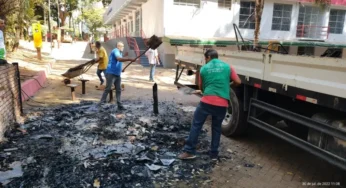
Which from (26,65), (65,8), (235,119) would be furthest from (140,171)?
(65,8)

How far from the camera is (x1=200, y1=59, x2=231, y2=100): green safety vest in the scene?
380cm

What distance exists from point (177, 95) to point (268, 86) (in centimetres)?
508

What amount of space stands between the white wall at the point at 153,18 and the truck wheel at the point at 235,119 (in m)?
13.5

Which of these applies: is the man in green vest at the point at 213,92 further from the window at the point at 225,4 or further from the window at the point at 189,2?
the window at the point at 225,4

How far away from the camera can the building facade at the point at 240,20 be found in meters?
17.5

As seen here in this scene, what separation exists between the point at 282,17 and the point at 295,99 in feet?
60.3

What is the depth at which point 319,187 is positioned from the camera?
3.50 metres

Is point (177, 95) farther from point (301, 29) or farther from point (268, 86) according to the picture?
point (301, 29)

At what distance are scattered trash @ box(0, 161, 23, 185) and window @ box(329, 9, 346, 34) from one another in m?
23.9

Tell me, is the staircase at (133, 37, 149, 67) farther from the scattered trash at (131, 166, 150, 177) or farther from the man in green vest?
the scattered trash at (131, 166, 150, 177)

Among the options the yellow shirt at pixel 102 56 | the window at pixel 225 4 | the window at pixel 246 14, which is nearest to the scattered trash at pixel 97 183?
the yellow shirt at pixel 102 56

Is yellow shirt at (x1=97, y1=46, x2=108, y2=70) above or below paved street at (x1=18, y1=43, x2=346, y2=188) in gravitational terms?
above

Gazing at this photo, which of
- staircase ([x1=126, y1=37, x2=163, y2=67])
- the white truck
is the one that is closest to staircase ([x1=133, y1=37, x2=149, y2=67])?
staircase ([x1=126, y1=37, x2=163, y2=67])

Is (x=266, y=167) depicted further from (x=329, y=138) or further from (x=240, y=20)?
(x=240, y=20)
